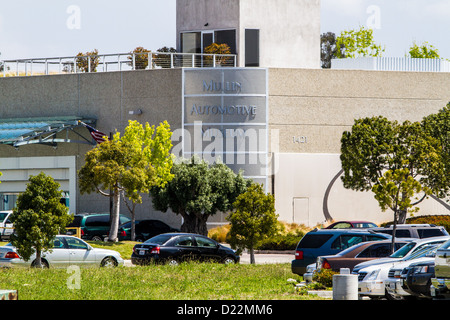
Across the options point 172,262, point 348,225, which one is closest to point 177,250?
point 172,262

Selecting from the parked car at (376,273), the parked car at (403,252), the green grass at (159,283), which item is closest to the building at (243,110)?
the green grass at (159,283)

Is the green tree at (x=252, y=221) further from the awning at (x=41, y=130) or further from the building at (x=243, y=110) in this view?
the awning at (x=41, y=130)

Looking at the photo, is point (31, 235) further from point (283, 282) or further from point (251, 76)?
point (251, 76)

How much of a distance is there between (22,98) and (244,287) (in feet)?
113

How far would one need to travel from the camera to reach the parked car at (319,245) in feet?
77.0

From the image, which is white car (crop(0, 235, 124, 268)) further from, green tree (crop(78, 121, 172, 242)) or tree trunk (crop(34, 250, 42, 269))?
green tree (crop(78, 121, 172, 242))

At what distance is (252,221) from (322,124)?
63.4 ft

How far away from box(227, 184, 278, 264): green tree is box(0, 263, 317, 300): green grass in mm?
3874

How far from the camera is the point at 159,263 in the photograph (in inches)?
1043

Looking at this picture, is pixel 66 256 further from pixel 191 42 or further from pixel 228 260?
pixel 191 42

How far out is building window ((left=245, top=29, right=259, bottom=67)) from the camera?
1960 inches

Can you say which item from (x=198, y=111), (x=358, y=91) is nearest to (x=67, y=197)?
(x=198, y=111)

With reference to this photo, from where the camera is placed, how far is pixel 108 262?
27047 mm

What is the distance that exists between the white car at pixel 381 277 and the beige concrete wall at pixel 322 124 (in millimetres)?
27715
